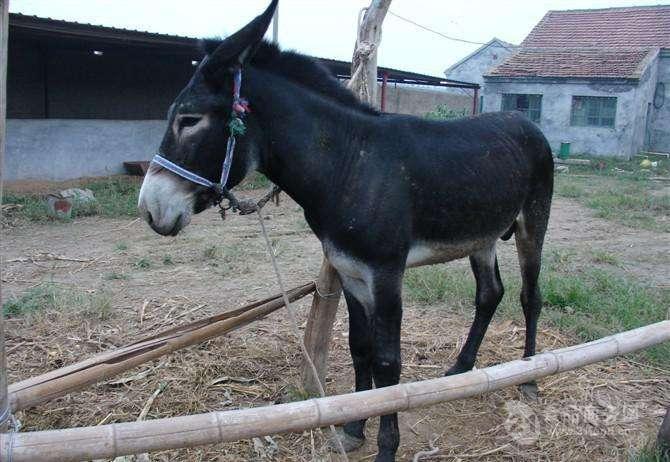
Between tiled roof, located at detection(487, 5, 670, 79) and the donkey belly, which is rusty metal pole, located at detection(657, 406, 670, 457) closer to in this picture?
the donkey belly

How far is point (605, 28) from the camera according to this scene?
86.6ft

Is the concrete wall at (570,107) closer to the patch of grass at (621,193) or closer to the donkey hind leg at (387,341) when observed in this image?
the patch of grass at (621,193)

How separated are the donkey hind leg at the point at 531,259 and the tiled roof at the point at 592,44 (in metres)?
20.4

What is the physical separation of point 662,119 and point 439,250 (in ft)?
80.7

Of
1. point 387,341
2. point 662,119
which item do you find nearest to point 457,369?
point 387,341

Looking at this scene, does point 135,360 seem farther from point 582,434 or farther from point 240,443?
point 582,434

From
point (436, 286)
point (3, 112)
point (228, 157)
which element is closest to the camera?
point (3, 112)

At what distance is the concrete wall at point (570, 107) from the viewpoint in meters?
21.8

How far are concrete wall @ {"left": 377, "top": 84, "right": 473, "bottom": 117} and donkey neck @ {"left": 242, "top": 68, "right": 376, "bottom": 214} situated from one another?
18913mm

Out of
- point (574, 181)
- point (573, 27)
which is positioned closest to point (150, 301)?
point (574, 181)

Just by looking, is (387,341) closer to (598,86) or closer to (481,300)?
(481,300)

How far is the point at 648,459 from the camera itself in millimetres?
2896

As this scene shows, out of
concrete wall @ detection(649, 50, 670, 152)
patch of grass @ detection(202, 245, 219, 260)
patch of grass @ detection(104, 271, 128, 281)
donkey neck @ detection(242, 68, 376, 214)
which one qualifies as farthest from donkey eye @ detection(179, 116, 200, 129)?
concrete wall @ detection(649, 50, 670, 152)

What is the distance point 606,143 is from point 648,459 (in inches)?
852
